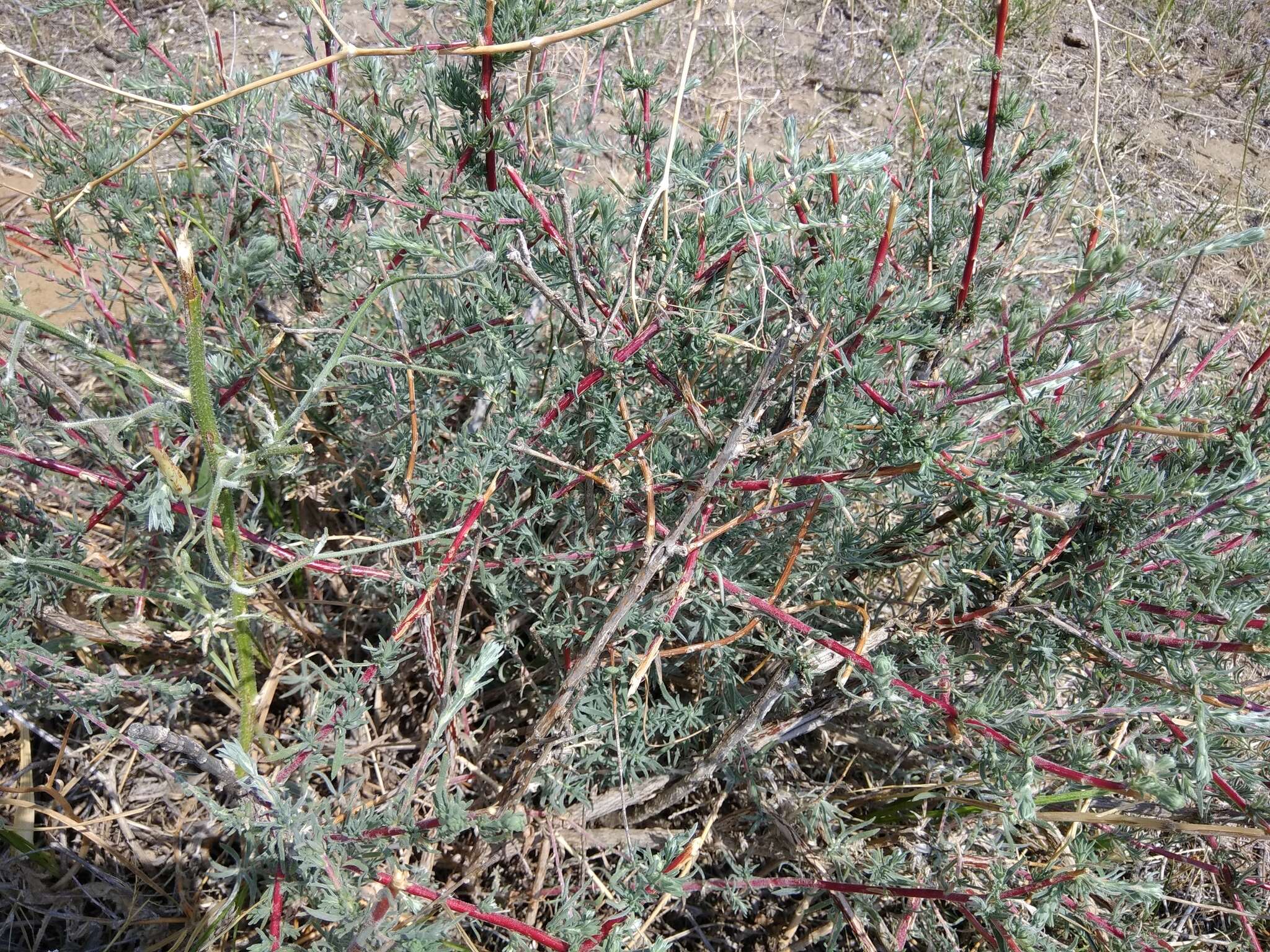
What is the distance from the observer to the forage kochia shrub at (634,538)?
137 cm

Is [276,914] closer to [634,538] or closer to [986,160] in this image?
[634,538]

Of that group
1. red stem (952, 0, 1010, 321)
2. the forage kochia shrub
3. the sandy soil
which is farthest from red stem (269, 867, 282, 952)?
the sandy soil

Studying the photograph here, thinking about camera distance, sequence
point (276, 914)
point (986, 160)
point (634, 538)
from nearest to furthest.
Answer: point (276, 914) < point (986, 160) < point (634, 538)

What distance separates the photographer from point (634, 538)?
1.73 meters

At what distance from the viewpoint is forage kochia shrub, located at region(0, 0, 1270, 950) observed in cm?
137

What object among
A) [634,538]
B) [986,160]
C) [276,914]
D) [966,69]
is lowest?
[276,914]

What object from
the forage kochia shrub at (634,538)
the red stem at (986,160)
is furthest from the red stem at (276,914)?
the red stem at (986,160)

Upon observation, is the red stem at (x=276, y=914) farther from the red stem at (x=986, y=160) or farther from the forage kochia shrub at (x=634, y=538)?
the red stem at (x=986, y=160)

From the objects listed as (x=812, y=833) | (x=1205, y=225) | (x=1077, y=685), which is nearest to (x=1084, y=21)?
(x=1205, y=225)

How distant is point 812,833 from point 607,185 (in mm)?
2393

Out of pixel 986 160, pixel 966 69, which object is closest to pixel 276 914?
pixel 986 160

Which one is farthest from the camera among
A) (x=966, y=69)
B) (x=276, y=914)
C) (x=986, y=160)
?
(x=966, y=69)

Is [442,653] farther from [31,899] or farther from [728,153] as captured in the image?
[728,153]

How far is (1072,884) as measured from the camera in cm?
143
